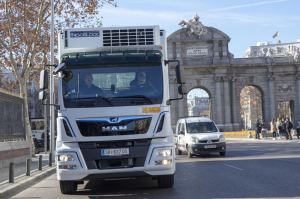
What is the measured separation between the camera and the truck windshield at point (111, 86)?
480 inches

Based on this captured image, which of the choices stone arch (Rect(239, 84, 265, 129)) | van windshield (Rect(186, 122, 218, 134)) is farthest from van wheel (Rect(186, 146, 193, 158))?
stone arch (Rect(239, 84, 265, 129))

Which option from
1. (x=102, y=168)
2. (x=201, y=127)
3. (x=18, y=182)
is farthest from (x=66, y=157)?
(x=201, y=127)

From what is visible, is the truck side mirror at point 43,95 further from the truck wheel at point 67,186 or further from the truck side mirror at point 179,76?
→ the truck side mirror at point 179,76

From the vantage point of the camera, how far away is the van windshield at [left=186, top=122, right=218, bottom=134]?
89.5 feet

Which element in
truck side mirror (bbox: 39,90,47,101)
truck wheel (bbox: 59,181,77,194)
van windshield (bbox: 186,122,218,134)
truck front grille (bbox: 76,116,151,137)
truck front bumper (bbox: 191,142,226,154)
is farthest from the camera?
van windshield (bbox: 186,122,218,134)

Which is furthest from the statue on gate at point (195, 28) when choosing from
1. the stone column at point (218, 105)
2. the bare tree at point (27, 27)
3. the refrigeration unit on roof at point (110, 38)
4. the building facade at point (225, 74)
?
the refrigeration unit on roof at point (110, 38)

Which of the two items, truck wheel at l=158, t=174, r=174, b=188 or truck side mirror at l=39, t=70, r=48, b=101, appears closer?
truck side mirror at l=39, t=70, r=48, b=101

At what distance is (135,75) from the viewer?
12.5 m

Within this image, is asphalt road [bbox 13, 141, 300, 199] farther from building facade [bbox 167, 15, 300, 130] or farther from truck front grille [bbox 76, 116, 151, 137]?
building facade [bbox 167, 15, 300, 130]

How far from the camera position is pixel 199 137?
2592 centimetres

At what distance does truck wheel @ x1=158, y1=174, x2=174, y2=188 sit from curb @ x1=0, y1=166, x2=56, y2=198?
375 cm

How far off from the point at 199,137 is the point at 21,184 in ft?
39.2

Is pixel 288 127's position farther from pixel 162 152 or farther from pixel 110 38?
pixel 162 152

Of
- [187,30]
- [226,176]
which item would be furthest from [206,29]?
[226,176]
